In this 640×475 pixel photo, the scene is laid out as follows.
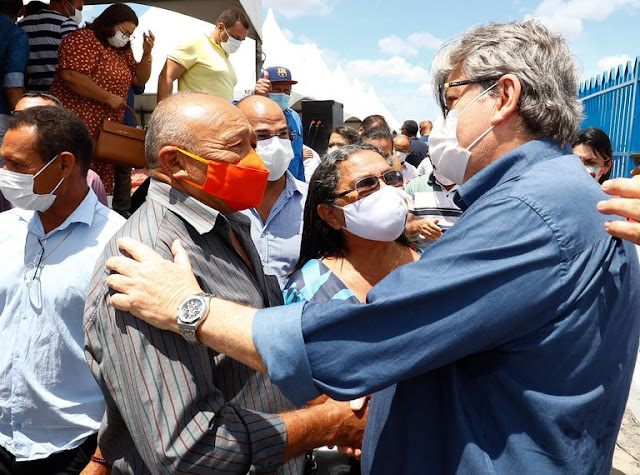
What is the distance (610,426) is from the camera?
4.71 feet

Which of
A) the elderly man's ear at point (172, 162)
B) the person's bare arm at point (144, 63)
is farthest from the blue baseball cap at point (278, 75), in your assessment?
the elderly man's ear at point (172, 162)

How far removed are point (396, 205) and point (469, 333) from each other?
1616 mm

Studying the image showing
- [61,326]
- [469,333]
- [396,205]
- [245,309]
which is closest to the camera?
[469,333]

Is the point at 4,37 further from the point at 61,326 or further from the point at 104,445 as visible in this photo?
the point at 104,445

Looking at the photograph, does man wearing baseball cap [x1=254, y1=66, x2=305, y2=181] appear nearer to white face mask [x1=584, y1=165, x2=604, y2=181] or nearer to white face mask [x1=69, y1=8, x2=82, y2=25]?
white face mask [x1=69, y1=8, x2=82, y2=25]

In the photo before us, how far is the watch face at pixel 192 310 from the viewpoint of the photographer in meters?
1.38

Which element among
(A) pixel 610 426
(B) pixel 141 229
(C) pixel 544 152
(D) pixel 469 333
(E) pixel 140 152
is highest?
(C) pixel 544 152

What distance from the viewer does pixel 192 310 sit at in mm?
1393

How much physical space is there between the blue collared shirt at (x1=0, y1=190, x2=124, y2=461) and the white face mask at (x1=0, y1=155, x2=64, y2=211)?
0.27m

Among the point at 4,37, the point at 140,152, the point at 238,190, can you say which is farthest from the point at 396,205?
the point at 4,37

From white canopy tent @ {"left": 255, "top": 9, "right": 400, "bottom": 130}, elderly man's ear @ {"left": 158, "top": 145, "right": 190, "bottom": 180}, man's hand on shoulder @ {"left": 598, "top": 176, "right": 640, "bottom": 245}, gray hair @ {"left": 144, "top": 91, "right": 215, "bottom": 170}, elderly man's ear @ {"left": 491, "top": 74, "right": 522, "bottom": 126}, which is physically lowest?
white canopy tent @ {"left": 255, "top": 9, "right": 400, "bottom": 130}

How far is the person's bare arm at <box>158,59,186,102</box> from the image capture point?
5.22m

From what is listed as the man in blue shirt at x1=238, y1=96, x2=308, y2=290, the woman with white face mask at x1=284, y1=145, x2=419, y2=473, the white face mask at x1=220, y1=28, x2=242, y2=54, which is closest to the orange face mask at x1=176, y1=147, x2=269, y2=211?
the woman with white face mask at x1=284, y1=145, x2=419, y2=473

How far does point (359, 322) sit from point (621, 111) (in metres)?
9.89
